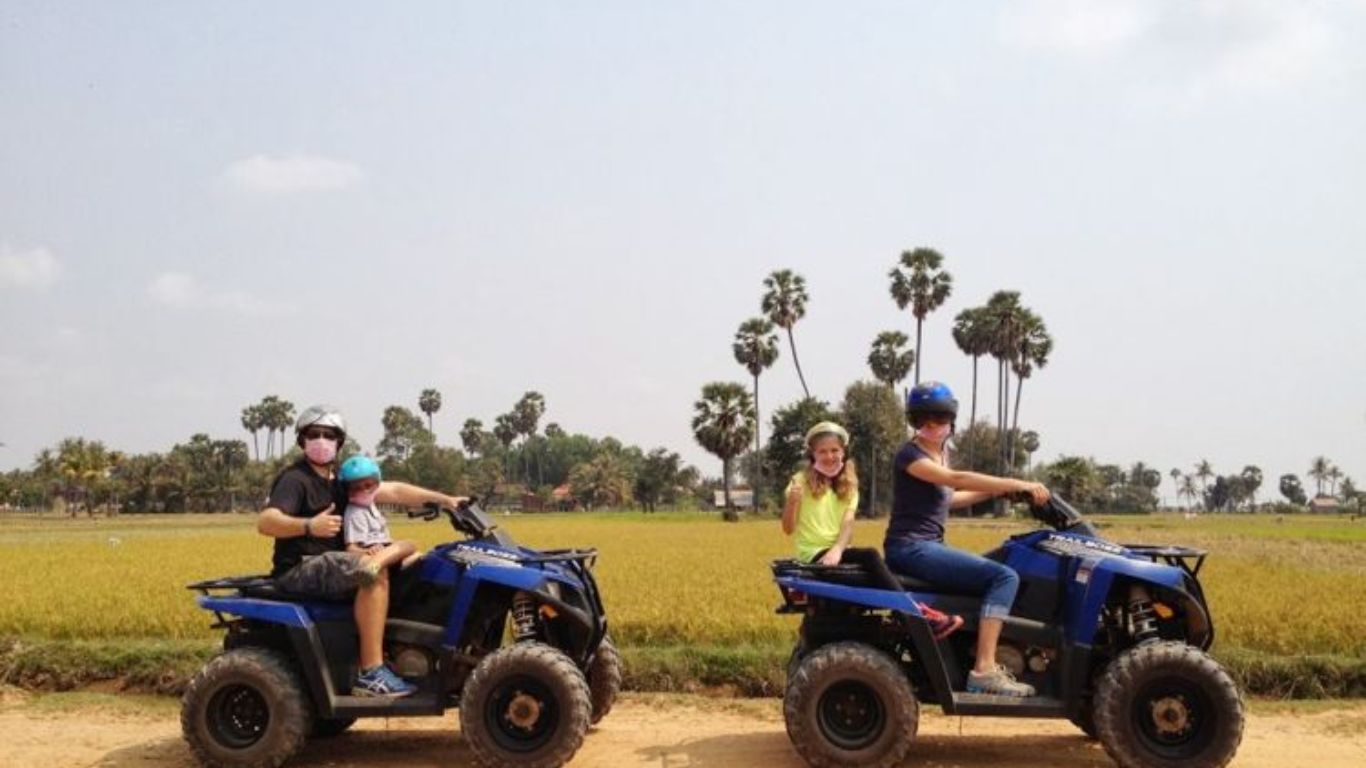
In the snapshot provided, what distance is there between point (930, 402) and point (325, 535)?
3.87m

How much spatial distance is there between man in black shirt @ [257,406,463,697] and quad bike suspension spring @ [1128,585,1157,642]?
4.24 metres

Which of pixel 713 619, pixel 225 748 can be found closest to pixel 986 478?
pixel 225 748

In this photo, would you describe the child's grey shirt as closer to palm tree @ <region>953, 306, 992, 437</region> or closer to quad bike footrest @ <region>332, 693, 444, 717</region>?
quad bike footrest @ <region>332, 693, 444, 717</region>

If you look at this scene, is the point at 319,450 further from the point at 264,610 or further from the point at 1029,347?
the point at 1029,347

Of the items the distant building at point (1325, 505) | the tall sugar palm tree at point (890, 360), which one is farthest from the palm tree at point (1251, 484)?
the tall sugar palm tree at point (890, 360)

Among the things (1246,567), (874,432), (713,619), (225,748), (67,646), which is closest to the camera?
(225,748)

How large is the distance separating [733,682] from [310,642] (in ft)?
14.6

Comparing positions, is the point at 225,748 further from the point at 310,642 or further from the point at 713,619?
the point at 713,619

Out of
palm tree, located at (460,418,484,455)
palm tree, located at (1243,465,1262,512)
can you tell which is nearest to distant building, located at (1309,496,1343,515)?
palm tree, located at (1243,465,1262,512)

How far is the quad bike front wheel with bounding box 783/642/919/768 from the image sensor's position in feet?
22.2

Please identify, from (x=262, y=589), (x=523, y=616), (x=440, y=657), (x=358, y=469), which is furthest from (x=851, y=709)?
(x=262, y=589)

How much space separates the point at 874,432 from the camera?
88500 millimetres

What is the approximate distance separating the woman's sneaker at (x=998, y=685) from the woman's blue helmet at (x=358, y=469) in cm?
387

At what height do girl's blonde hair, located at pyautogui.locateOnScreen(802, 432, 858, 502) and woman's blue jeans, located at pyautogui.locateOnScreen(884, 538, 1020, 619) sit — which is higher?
girl's blonde hair, located at pyautogui.locateOnScreen(802, 432, 858, 502)
